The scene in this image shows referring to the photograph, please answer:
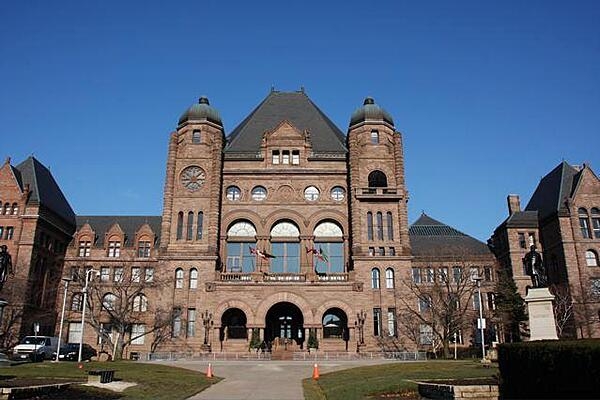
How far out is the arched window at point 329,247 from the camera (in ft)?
173

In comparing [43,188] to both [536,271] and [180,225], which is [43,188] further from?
[536,271]

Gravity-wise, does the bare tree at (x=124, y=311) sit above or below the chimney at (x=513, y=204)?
below

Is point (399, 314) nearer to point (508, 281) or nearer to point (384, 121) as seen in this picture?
point (508, 281)

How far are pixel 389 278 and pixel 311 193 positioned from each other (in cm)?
1224

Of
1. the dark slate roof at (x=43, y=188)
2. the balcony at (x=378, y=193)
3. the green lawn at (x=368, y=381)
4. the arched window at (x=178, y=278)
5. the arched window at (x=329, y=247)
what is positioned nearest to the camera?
the green lawn at (x=368, y=381)

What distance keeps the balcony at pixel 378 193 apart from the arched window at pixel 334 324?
11701mm

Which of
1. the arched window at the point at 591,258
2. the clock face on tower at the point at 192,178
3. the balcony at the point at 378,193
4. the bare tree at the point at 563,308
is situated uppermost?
the clock face on tower at the point at 192,178

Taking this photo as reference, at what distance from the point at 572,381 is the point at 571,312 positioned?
4114 cm

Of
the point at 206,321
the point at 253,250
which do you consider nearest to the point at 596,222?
Answer: the point at 253,250

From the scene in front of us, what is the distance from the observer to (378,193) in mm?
51969

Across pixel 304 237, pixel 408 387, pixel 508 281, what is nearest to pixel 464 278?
pixel 508 281

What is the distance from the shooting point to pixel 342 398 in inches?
698

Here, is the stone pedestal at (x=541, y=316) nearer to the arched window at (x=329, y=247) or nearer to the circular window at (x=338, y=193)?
the arched window at (x=329, y=247)

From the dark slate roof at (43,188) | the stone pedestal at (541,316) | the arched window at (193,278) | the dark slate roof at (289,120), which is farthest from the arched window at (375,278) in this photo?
the dark slate roof at (43,188)
